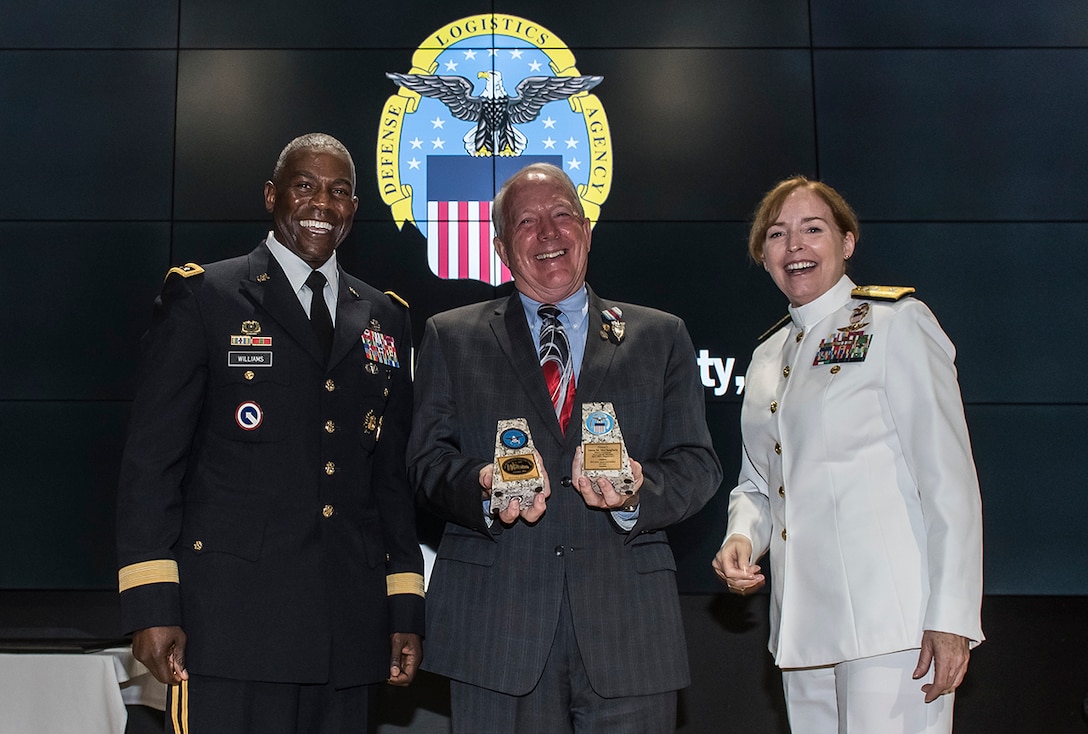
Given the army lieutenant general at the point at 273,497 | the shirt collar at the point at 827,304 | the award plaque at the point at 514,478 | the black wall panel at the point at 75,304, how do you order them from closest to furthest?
the award plaque at the point at 514,478 → the army lieutenant general at the point at 273,497 → the shirt collar at the point at 827,304 → the black wall panel at the point at 75,304

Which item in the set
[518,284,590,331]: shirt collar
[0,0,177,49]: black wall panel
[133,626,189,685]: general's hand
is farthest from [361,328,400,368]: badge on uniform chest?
[0,0,177,49]: black wall panel

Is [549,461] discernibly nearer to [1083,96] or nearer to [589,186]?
[589,186]

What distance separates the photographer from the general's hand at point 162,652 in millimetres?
1945

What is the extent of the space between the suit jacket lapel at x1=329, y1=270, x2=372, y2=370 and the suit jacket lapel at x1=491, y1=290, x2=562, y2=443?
1.09 feet

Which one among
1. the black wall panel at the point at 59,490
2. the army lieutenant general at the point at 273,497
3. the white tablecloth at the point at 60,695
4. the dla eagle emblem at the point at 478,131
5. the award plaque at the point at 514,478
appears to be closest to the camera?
the award plaque at the point at 514,478

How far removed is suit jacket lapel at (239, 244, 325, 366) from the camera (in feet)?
7.26

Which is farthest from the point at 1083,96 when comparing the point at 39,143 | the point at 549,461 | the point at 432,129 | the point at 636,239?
the point at 39,143

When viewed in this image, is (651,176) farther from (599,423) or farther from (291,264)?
(599,423)

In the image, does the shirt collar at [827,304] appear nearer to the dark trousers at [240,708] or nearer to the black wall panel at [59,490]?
the dark trousers at [240,708]

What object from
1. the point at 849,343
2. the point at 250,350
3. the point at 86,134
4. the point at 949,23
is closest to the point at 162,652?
the point at 250,350

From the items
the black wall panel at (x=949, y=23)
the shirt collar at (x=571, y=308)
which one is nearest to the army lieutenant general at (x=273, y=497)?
the shirt collar at (x=571, y=308)

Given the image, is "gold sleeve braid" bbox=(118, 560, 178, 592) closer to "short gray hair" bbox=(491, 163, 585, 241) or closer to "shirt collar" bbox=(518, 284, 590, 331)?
"shirt collar" bbox=(518, 284, 590, 331)

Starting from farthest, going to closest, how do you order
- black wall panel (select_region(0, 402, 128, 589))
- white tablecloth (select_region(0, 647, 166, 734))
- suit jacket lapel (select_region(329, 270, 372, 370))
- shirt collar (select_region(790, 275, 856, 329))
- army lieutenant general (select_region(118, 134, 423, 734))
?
1. black wall panel (select_region(0, 402, 128, 589))
2. white tablecloth (select_region(0, 647, 166, 734))
3. shirt collar (select_region(790, 275, 856, 329))
4. suit jacket lapel (select_region(329, 270, 372, 370))
5. army lieutenant general (select_region(118, 134, 423, 734))

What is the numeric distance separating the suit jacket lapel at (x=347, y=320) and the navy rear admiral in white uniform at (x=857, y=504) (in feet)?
3.33
